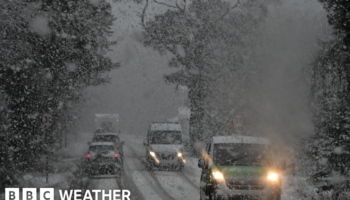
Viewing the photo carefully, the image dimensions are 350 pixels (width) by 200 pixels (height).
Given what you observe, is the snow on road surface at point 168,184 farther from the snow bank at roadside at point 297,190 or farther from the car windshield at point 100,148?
the snow bank at roadside at point 297,190

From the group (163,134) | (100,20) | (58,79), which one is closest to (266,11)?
(100,20)

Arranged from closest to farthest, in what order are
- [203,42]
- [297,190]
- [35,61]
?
[297,190] < [35,61] < [203,42]

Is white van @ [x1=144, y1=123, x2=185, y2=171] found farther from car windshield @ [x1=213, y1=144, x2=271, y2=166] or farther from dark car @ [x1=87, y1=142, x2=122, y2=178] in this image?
car windshield @ [x1=213, y1=144, x2=271, y2=166]

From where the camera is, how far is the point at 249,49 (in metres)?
31.7

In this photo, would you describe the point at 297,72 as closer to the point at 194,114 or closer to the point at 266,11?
the point at 266,11

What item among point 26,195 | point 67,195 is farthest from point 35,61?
point 67,195

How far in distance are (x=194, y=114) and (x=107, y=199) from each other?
21.9m

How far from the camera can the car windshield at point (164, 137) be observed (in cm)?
2428

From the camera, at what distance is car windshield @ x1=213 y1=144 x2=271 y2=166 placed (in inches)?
420

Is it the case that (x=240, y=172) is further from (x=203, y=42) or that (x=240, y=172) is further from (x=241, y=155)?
(x=203, y=42)

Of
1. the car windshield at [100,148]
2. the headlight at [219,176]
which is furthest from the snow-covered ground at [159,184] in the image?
the headlight at [219,176]

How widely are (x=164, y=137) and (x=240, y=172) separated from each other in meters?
14.4

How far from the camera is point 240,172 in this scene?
404 inches

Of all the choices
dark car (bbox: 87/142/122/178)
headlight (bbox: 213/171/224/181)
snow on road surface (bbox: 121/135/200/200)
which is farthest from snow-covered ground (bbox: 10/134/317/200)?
headlight (bbox: 213/171/224/181)
